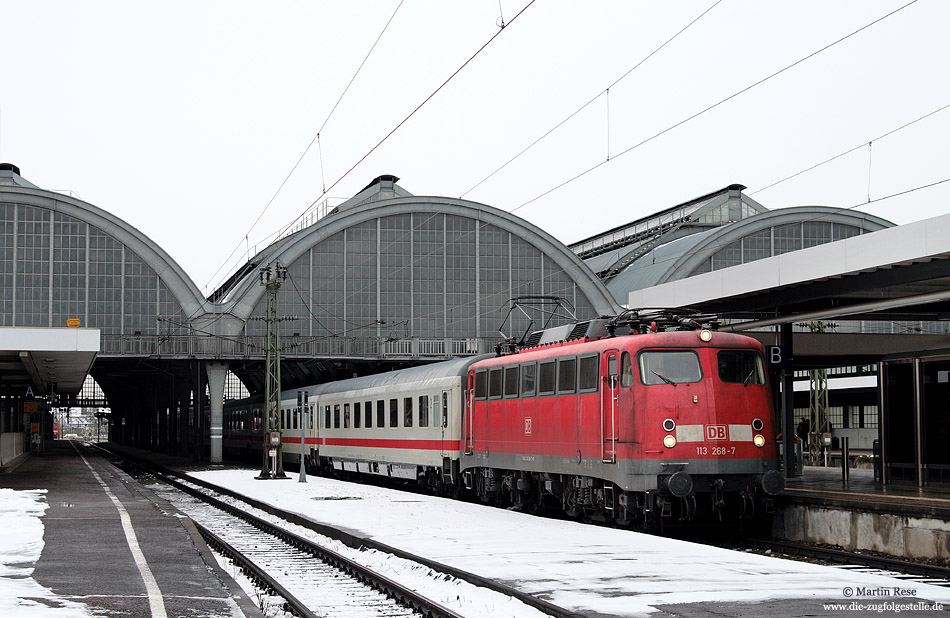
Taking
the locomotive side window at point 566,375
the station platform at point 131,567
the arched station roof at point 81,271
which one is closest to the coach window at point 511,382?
the locomotive side window at point 566,375

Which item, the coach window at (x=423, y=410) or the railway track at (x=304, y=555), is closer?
the railway track at (x=304, y=555)

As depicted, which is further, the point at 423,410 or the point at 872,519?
the point at 423,410

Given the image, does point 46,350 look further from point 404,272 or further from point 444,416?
point 404,272

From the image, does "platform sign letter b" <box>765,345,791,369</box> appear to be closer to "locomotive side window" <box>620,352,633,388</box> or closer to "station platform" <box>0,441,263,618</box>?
"locomotive side window" <box>620,352,633,388</box>

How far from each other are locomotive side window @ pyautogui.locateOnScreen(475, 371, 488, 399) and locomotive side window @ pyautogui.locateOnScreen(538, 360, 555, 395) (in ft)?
11.2

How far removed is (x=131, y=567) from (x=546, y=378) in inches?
396

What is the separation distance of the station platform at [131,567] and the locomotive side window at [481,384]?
7485 millimetres

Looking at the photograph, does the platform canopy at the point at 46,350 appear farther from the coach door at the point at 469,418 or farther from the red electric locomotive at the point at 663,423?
the red electric locomotive at the point at 663,423

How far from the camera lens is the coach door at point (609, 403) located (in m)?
18.7

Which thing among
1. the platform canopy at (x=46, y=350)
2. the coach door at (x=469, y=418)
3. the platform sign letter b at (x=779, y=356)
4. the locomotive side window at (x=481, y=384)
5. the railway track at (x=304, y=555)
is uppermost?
the platform canopy at (x=46, y=350)

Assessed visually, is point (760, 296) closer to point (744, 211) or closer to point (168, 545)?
point (168, 545)

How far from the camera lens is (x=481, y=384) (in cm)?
2566

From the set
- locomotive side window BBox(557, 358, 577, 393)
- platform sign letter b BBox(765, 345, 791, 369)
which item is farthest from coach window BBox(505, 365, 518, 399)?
platform sign letter b BBox(765, 345, 791, 369)

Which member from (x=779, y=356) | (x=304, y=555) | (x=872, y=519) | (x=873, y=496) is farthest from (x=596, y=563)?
(x=779, y=356)
